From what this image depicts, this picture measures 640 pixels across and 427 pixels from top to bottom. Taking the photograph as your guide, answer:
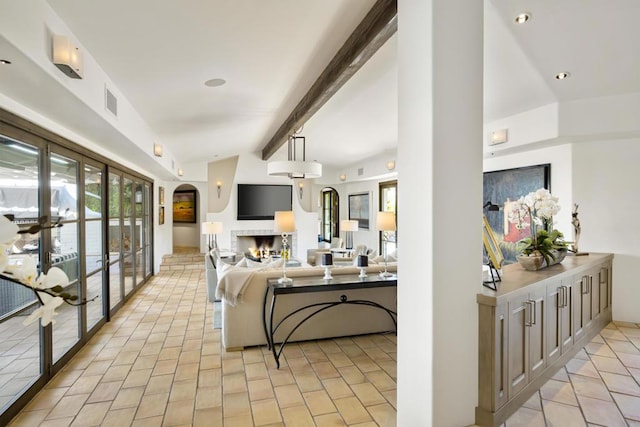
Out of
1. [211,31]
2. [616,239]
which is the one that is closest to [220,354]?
[211,31]

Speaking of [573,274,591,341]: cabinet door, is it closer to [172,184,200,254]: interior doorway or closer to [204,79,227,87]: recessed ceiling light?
[204,79,227,87]: recessed ceiling light

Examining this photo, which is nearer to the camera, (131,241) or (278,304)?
(278,304)

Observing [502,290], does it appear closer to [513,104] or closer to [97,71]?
[513,104]

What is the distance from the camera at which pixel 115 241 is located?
509 centimetres

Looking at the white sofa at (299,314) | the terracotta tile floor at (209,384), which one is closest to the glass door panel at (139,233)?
the terracotta tile floor at (209,384)

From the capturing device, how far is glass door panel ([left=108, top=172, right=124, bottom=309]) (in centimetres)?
486

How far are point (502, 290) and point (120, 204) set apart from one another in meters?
5.18

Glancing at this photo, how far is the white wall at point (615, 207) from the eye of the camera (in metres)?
4.17

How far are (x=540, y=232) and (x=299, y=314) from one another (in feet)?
8.26

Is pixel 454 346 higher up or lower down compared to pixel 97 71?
lower down

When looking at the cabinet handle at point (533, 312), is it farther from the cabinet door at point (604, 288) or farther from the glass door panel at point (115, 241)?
the glass door panel at point (115, 241)

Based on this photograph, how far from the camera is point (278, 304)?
151 inches

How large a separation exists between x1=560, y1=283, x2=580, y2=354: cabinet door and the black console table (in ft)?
4.72

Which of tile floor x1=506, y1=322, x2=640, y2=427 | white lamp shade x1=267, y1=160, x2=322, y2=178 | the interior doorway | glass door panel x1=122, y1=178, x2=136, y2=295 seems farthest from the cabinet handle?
the interior doorway
